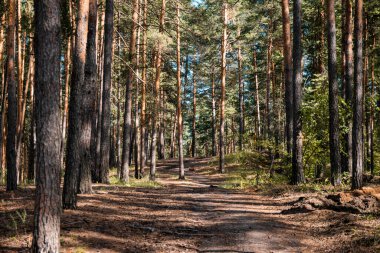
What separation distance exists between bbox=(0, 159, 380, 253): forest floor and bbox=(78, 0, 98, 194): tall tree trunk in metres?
0.73

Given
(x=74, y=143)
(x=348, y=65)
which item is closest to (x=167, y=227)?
(x=74, y=143)

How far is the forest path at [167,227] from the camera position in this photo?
6.39 metres

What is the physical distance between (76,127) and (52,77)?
11.0 feet

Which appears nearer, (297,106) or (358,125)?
(358,125)

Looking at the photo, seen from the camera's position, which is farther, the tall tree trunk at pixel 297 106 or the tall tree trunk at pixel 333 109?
the tall tree trunk at pixel 297 106

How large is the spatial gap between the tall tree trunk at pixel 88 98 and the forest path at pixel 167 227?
729mm

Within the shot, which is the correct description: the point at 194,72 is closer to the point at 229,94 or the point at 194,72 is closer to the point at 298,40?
the point at 229,94

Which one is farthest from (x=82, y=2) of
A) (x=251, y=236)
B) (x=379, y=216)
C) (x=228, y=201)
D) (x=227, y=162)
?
(x=227, y=162)

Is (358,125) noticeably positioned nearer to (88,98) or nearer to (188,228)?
(188,228)

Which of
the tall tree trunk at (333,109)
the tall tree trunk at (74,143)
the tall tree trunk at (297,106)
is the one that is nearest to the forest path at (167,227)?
the tall tree trunk at (74,143)

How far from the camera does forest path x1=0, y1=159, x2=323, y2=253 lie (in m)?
6.39

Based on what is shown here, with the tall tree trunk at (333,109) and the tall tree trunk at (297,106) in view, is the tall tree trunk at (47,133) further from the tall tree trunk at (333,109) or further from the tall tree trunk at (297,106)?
the tall tree trunk at (333,109)

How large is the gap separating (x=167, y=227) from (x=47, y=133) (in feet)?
13.1

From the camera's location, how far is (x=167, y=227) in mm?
8039
